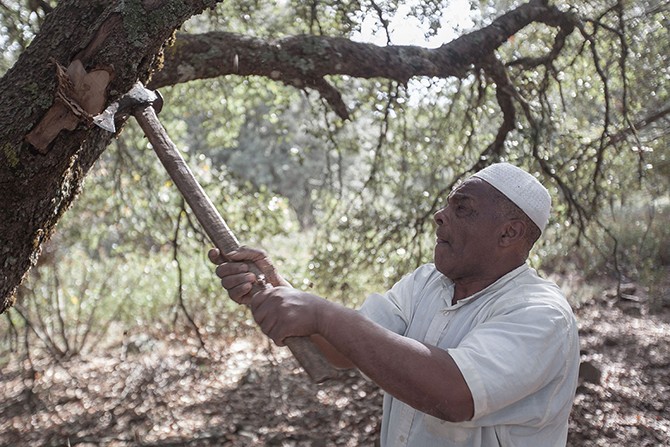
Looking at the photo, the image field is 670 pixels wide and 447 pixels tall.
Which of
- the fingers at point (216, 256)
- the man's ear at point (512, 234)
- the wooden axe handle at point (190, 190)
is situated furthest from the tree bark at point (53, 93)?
the man's ear at point (512, 234)

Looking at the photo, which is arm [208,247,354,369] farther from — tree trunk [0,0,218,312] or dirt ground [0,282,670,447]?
dirt ground [0,282,670,447]

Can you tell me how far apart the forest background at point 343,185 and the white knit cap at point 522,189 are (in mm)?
1754

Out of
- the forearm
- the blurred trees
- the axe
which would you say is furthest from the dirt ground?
the forearm

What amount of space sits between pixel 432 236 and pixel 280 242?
4.12 m

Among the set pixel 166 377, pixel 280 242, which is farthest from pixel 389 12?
pixel 280 242

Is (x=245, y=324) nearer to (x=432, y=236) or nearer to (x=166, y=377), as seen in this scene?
(x=166, y=377)

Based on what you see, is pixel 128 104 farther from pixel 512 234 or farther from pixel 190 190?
pixel 512 234

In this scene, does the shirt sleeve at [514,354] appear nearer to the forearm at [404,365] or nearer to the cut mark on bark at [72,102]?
the forearm at [404,365]

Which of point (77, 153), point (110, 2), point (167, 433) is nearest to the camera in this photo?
point (110, 2)

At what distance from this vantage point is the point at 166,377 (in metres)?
6.32

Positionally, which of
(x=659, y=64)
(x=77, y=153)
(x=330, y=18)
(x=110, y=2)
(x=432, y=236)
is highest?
(x=330, y=18)

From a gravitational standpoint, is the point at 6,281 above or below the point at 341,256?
above

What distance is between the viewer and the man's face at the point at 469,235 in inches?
82.2

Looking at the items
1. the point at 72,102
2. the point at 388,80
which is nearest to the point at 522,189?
the point at 72,102
